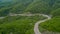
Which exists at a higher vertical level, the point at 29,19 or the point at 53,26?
the point at 53,26

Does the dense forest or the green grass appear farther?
the dense forest

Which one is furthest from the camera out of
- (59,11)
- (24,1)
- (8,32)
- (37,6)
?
(24,1)

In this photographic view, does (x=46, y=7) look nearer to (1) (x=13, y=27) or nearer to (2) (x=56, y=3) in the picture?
(2) (x=56, y=3)

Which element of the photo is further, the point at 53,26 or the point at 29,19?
the point at 29,19

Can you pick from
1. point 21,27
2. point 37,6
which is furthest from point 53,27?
point 37,6

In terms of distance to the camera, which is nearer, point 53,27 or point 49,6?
point 53,27

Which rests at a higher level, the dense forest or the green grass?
the green grass

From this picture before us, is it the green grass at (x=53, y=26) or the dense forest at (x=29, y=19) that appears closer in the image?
the green grass at (x=53, y=26)

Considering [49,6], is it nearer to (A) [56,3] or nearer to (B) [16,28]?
(A) [56,3]

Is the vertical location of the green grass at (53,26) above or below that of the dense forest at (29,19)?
above

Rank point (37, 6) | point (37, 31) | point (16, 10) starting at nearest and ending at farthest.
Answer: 1. point (37, 31)
2. point (37, 6)
3. point (16, 10)
